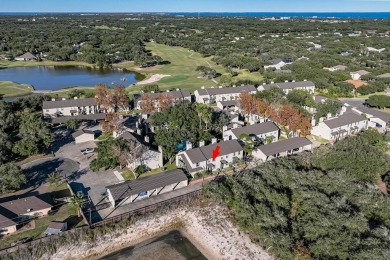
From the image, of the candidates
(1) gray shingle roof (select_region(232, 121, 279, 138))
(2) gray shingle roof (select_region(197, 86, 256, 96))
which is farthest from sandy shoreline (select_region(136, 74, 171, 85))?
(1) gray shingle roof (select_region(232, 121, 279, 138))

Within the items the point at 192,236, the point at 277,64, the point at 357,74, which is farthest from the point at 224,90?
the point at 192,236

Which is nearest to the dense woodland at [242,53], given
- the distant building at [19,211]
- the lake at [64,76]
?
the lake at [64,76]

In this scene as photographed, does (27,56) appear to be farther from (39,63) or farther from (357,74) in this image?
(357,74)

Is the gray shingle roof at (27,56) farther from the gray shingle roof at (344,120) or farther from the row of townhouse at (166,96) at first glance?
the gray shingle roof at (344,120)

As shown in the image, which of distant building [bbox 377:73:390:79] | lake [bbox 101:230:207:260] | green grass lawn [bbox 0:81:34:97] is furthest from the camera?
distant building [bbox 377:73:390:79]

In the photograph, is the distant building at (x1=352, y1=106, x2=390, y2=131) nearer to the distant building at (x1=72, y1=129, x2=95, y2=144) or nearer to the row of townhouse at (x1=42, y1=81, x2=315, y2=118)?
the row of townhouse at (x1=42, y1=81, x2=315, y2=118)

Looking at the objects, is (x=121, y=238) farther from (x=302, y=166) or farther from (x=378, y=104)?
A: (x=378, y=104)

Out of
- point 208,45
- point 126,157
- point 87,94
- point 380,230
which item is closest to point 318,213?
→ point 380,230
